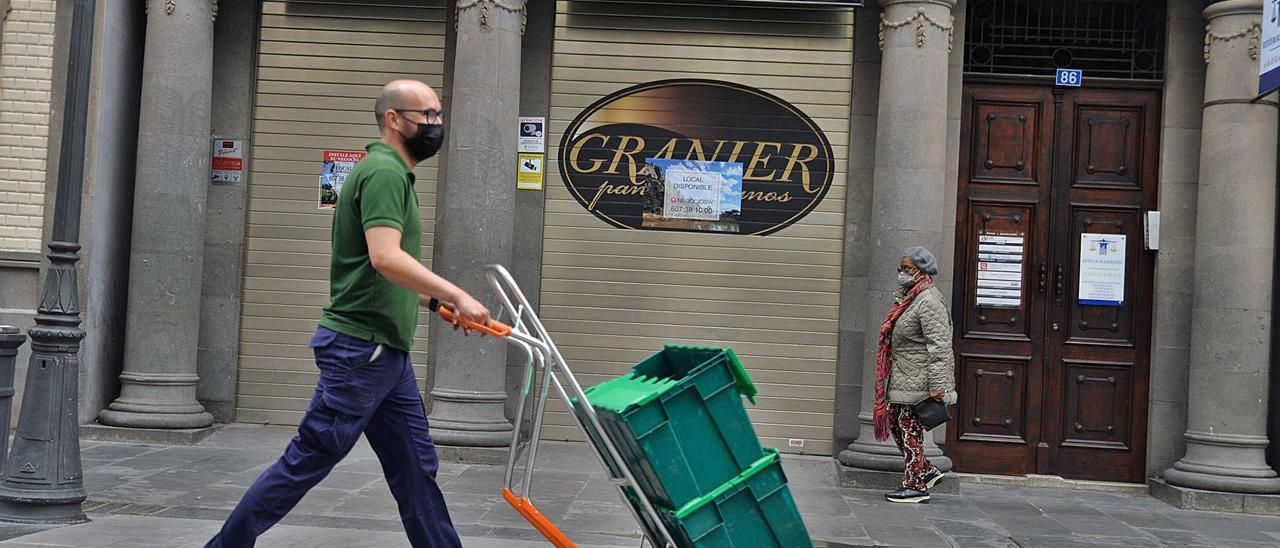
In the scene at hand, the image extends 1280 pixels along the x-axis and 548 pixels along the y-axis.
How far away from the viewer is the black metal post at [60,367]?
22.7ft

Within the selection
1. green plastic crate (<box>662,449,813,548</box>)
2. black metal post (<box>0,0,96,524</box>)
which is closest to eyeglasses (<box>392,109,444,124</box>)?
green plastic crate (<box>662,449,813,548</box>)

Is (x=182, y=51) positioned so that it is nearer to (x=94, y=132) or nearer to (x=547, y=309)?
(x=94, y=132)

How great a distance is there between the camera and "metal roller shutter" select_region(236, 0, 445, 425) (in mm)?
11008

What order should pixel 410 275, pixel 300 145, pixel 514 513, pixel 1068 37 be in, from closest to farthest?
pixel 410 275, pixel 514 513, pixel 1068 37, pixel 300 145

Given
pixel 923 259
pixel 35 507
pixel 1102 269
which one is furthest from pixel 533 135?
pixel 35 507

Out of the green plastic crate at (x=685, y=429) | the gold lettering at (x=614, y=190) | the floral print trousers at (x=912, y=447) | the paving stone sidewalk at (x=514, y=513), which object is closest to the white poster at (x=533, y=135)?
the gold lettering at (x=614, y=190)

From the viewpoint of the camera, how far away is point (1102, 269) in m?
10.6

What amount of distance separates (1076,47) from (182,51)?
7505 mm

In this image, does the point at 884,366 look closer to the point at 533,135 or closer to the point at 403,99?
the point at 533,135

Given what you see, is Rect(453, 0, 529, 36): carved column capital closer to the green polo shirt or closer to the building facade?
the building facade

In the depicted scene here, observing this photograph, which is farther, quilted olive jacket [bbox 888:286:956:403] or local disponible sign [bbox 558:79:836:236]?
local disponible sign [bbox 558:79:836:236]

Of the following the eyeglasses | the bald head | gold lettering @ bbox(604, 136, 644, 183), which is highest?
gold lettering @ bbox(604, 136, 644, 183)

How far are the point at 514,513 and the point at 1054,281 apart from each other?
5.21 m

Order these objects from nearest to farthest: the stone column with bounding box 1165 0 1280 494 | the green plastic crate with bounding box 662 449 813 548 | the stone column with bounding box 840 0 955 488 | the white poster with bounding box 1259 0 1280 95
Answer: the green plastic crate with bounding box 662 449 813 548 < the white poster with bounding box 1259 0 1280 95 < the stone column with bounding box 1165 0 1280 494 < the stone column with bounding box 840 0 955 488
